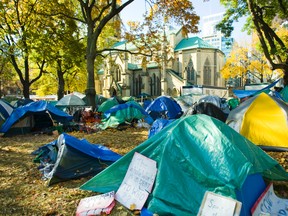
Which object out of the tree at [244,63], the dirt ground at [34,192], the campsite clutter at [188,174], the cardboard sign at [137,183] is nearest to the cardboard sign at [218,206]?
the campsite clutter at [188,174]

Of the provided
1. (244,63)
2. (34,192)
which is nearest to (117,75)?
(244,63)

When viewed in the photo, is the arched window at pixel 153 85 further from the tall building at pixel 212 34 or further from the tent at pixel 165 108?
the tall building at pixel 212 34

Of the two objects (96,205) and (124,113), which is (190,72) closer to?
(124,113)

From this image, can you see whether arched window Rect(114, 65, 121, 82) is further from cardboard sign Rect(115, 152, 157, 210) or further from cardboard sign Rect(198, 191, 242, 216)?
cardboard sign Rect(198, 191, 242, 216)

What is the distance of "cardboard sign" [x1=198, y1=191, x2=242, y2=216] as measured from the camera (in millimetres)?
3215

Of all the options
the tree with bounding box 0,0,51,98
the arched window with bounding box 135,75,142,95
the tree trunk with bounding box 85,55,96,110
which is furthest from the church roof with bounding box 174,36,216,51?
the tree trunk with bounding box 85,55,96,110

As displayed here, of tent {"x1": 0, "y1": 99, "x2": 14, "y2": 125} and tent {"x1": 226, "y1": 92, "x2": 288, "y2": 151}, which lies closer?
tent {"x1": 226, "y1": 92, "x2": 288, "y2": 151}

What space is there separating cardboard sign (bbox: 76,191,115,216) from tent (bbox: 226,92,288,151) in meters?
5.27

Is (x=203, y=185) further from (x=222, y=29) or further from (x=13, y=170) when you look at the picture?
(x=222, y=29)

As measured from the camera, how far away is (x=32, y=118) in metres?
14.4

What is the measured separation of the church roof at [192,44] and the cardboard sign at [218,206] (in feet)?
137

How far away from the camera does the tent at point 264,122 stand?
7809 mm

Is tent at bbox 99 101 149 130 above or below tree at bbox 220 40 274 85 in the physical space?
below

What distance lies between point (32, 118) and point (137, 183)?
11.7m
